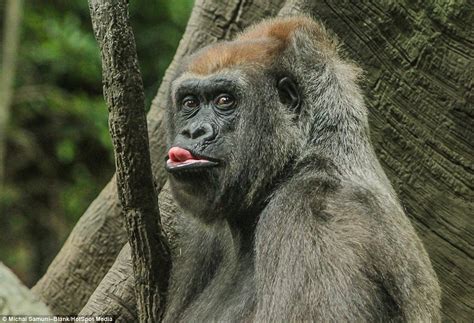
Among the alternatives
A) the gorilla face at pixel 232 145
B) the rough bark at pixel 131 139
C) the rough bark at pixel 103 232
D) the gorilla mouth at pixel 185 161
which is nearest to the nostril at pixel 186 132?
the gorilla face at pixel 232 145

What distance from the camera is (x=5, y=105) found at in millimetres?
5465

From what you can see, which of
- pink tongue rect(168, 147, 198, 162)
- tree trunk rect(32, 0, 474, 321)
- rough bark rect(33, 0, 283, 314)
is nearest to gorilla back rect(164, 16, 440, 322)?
pink tongue rect(168, 147, 198, 162)

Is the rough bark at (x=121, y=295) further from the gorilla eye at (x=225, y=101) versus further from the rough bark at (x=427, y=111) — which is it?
the rough bark at (x=427, y=111)

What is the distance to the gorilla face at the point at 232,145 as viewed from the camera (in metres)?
4.72

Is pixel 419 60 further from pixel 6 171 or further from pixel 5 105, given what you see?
pixel 6 171

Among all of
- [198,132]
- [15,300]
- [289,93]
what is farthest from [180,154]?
[15,300]

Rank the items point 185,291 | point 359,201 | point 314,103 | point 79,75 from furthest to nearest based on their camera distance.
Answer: point 79,75
point 185,291
point 314,103
point 359,201

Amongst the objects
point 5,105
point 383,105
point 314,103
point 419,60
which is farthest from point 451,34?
point 5,105

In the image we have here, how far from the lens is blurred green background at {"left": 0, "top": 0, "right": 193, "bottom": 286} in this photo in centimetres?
1022

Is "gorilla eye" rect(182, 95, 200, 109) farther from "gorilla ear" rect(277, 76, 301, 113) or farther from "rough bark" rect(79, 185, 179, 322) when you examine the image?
"rough bark" rect(79, 185, 179, 322)

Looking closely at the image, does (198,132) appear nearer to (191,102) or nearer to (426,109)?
(191,102)

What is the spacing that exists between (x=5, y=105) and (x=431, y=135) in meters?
2.55

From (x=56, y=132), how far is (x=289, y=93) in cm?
623

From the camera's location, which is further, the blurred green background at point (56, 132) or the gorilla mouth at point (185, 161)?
the blurred green background at point (56, 132)
